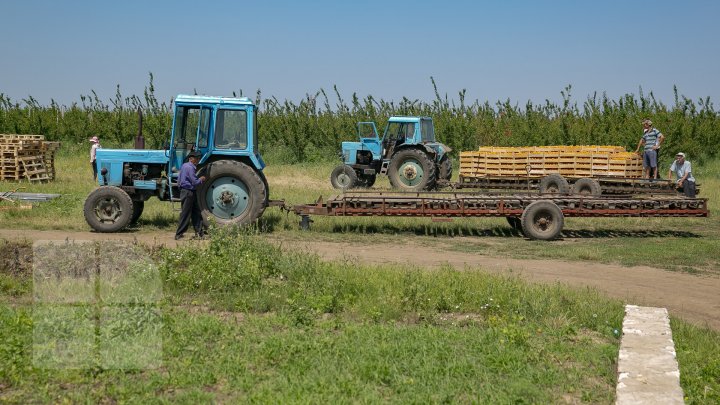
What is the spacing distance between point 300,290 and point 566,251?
230 inches

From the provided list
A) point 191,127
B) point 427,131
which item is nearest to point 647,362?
point 191,127

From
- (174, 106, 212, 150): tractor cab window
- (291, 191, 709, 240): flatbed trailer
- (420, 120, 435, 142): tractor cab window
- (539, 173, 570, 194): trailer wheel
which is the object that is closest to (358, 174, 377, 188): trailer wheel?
(420, 120, 435, 142): tractor cab window

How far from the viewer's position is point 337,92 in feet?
118

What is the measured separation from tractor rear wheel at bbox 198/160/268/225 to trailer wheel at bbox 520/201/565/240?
4656 millimetres

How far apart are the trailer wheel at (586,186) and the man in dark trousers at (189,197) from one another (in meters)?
10.3

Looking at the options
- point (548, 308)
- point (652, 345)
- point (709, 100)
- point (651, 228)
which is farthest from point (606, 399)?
point (709, 100)

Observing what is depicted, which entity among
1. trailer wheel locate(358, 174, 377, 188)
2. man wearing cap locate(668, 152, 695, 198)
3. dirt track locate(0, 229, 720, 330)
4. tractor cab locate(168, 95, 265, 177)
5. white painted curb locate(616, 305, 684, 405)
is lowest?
white painted curb locate(616, 305, 684, 405)

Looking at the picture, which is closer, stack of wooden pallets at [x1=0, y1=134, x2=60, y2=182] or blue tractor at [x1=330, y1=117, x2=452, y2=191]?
blue tractor at [x1=330, y1=117, x2=452, y2=191]

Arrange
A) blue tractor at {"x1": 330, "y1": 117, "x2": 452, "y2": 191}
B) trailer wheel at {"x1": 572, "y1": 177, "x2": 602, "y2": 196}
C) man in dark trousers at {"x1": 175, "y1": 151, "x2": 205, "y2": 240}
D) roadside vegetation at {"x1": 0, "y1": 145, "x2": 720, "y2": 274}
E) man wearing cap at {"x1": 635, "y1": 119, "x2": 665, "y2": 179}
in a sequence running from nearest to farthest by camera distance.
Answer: roadside vegetation at {"x1": 0, "y1": 145, "x2": 720, "y2": 274}
man in dark trousers at {"x1": 175, "y1": 151, "x2": 205, "y2": 240}
man wearing cap at {"x1": 635, "y1": 119, "x2": 665, "y2": 179}
trailer wheel at {"x1": 572, "y1": 177, "x2": 602, "y2": 196}
blue tractor at {"x1": 330, "y1": 117, "x2": 452, "y2": 191}

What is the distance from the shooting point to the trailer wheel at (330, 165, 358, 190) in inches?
909

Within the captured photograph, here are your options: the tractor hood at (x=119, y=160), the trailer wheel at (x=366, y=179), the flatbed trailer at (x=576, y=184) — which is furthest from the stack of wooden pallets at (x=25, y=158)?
the flatbed trailer at (x=576, y=184)

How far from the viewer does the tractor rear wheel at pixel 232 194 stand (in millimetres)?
13820

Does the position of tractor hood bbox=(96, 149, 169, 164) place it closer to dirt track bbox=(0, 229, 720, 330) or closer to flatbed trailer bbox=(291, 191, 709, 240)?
dirt track bbox=(0, 229, 720, 330)

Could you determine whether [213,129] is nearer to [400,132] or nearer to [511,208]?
[511,208]
